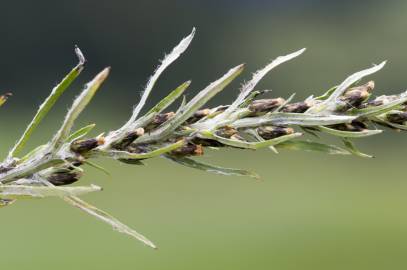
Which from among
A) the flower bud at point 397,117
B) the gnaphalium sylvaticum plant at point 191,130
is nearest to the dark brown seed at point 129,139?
the gnaphalium sylvaticum plant at point 191,130

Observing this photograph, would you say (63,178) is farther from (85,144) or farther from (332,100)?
(332,100)

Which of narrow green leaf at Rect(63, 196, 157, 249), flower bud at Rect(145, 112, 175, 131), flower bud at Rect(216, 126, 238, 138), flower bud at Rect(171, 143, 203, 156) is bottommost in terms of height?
narrow green leaf at Rect(63, 196, 157, 249)

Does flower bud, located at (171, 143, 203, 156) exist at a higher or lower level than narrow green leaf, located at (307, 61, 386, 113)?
lower

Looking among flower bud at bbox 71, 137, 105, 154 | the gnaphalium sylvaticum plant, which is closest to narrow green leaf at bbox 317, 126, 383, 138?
the gnaphalium sylvaticum plant

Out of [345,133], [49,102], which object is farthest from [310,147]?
[49,102]

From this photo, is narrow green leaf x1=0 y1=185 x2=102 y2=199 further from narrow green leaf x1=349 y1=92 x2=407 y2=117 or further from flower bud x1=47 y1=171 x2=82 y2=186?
narrow green leaf x1=349 y1=92 x2=407 y2=117

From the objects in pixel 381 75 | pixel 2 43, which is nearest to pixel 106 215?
pixel 381 75
